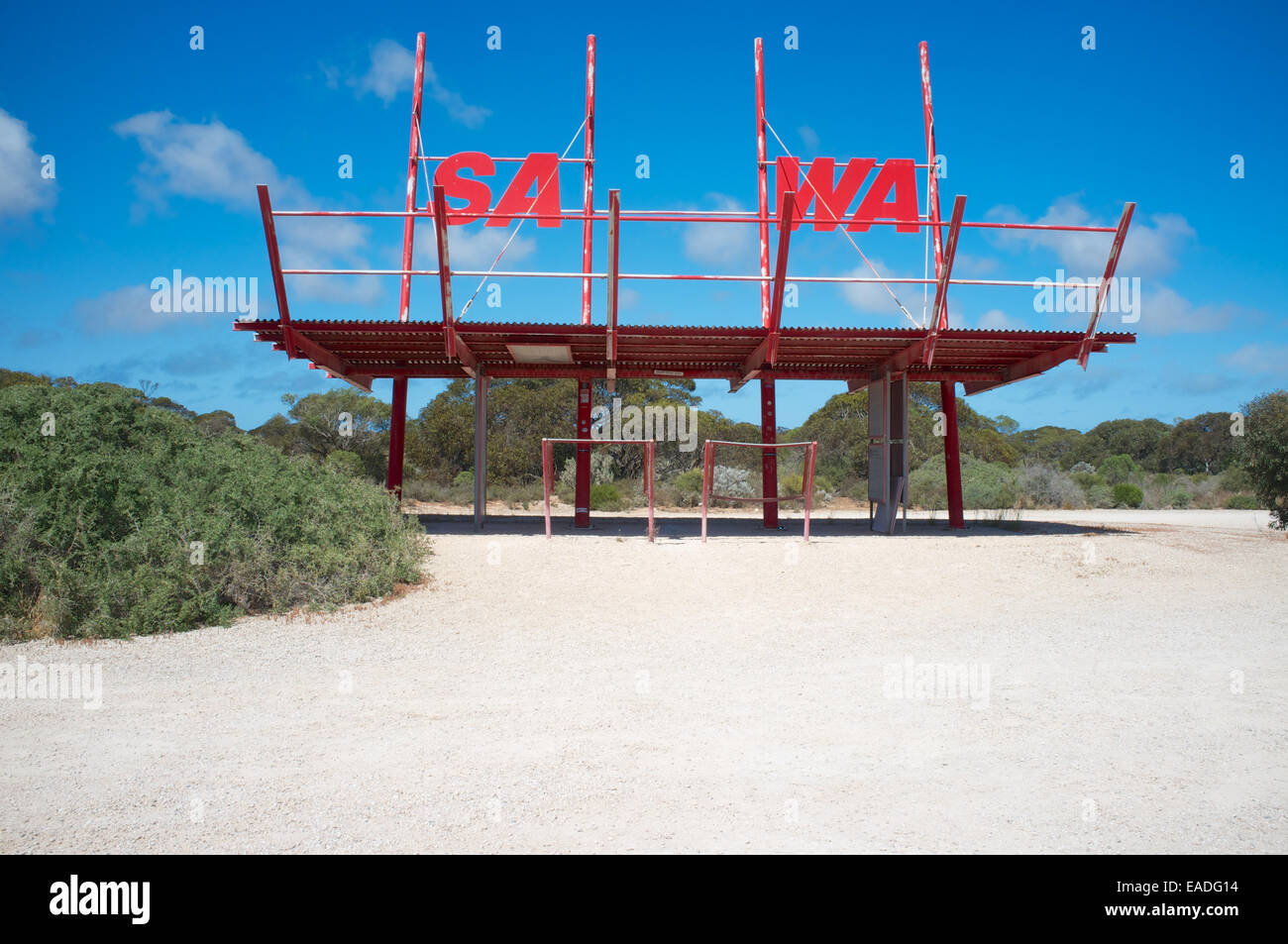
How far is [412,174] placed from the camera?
51.9 feet

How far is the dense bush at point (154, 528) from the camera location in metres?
7.19

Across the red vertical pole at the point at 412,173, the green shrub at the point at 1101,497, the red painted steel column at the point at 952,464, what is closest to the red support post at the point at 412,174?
the red vertical pole at the point at 412,173

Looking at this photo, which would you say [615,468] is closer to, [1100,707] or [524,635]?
[524,635]

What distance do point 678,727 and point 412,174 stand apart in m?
13.9

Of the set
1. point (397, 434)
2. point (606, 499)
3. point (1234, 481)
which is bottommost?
point (606, 499)

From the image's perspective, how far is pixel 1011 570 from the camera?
34.2 ft

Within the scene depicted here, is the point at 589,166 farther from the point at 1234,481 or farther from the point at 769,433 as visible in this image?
the point at 1234,481

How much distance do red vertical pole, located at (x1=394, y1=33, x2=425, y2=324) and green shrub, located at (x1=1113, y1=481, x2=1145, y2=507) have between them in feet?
80.4

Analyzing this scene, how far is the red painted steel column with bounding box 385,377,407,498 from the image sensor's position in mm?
15780

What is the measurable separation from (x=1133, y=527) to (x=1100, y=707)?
1442 cm

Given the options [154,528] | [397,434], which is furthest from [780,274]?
[154,528]

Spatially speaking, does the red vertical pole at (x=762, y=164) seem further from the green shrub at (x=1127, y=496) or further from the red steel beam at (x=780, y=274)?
the green shrub at (x=1127, y=496)

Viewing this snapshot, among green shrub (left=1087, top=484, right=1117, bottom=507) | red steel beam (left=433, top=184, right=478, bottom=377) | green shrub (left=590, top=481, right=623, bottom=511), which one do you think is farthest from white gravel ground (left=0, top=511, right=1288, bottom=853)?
green shrub (left=1087, top=484, right=1117, bottom=507)

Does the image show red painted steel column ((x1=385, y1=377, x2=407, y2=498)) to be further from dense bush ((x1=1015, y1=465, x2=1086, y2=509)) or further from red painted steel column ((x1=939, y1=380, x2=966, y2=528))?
dense bush ((x1=1015, y1=465, x2=1086, y2=509))
